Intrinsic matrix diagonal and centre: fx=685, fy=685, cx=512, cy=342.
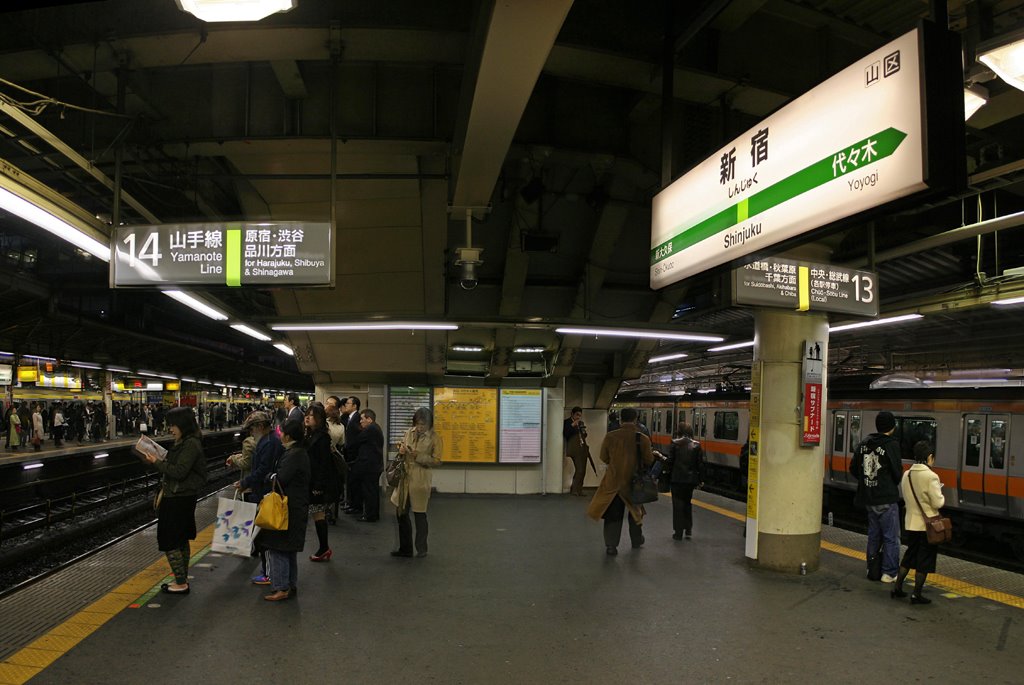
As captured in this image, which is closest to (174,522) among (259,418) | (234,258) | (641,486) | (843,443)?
(259,418)

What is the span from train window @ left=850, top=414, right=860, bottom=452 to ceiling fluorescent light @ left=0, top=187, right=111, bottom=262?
1264 cm

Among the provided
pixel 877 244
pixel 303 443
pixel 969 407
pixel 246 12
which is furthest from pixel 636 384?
pixel 246 12

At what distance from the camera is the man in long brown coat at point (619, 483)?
7281 mm

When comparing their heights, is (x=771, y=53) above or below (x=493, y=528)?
above

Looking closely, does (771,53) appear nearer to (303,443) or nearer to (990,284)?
(990,284)

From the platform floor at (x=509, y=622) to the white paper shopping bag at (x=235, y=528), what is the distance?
0.31m

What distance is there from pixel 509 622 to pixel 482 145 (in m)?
3.46

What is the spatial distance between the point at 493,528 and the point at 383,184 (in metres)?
4.37

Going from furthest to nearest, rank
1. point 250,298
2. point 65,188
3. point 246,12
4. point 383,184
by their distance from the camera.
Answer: point 250,298 < point 65,188 < point 383,184 < point 246,12

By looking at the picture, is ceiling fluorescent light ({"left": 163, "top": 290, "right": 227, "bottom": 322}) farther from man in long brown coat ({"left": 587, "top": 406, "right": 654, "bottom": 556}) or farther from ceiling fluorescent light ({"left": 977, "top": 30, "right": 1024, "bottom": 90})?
ceiling fluorescent light ({"left": 977, "top": 30, "right": 1024, "bottom": 90})

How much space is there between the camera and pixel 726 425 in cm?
1772

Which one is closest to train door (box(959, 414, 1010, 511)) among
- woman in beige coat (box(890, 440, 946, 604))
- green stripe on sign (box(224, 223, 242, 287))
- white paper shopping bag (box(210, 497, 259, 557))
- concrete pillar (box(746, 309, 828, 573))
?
concrete pillar (box(746, 309, 828, 573))

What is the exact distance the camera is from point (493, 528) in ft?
27.4

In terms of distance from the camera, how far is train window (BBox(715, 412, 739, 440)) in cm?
1717
